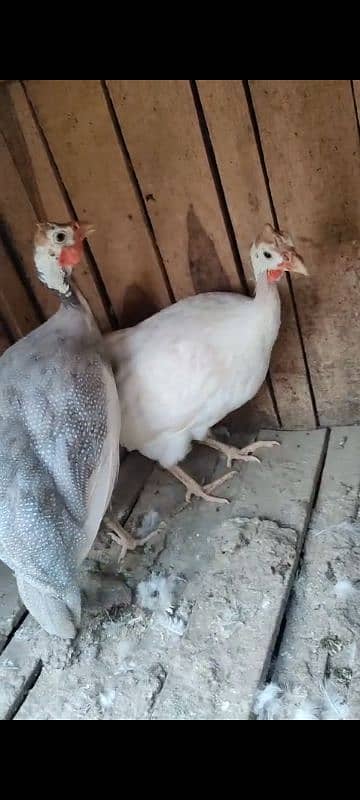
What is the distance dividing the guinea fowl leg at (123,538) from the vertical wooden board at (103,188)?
0.56 m

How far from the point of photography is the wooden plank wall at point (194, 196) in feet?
5.00

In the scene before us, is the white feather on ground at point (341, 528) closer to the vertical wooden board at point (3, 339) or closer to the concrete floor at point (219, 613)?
the concrete floor at point (219, 613)

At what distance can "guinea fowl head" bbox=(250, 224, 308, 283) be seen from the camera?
154 cm

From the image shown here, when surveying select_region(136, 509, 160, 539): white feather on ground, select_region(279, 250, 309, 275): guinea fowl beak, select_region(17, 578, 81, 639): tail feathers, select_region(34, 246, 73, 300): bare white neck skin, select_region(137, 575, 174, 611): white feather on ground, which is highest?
select_region(34, 246, 73, 300): bare white neck skin

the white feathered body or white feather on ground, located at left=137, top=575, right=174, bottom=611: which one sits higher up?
the white feathered body

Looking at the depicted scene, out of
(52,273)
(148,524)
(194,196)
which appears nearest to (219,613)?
(148,524)

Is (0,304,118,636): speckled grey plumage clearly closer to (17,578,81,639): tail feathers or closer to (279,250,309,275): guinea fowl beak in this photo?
(17,578,81,639): tail feathers

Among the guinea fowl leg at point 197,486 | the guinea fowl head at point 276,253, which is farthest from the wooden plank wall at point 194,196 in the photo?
the guinea fowl leg at point 197,486

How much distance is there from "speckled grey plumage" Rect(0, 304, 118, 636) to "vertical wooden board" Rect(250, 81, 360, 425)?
0.60m

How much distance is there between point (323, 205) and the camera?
160cm

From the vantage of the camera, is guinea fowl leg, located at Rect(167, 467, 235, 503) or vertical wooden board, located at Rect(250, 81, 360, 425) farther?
guinea fowl leg, located at Rect(167, 467, 235, 503)

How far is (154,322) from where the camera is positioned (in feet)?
5.59

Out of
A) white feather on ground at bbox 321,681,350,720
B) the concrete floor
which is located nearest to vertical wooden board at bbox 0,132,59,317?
the concrete floor

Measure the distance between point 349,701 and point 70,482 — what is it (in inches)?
26.0
